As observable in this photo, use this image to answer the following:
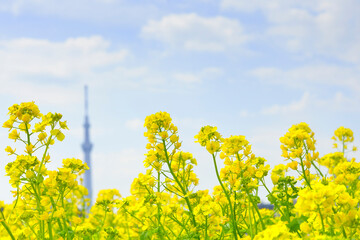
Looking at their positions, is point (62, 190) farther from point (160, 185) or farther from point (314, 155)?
point (314, 155)

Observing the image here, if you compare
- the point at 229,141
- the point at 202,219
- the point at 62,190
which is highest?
the point at 229,141

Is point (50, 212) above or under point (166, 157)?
under

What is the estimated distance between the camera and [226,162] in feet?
14.0

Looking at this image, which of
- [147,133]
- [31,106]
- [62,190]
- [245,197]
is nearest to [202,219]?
[245,197]

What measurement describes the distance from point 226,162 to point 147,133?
2.54 ft

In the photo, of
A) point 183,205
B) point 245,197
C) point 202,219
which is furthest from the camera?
point 183,205

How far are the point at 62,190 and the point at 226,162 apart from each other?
4.73 ft

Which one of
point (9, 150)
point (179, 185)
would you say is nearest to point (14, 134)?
point (9, 150)

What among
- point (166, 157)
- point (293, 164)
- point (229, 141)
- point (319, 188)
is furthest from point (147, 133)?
point (319, 188)

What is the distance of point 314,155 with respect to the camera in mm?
4273

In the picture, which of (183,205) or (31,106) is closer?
(31,106)

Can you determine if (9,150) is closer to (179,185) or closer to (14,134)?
(14,134)

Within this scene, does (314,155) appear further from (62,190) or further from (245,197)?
(62,190)

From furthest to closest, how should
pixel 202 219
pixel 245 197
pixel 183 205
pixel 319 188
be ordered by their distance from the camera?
pixel 183 205 < pixel 245 197 < pixel 202 219 < pixel 319 188
